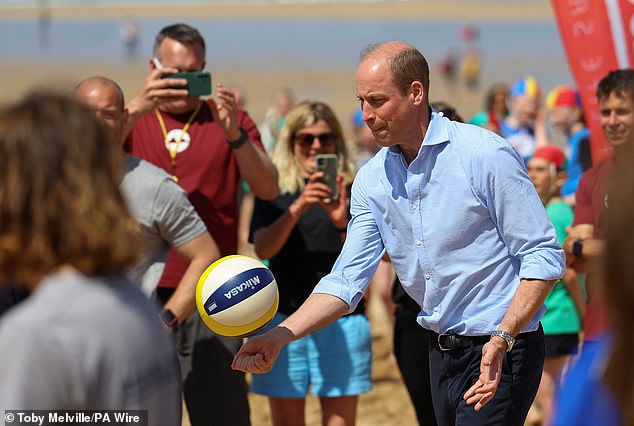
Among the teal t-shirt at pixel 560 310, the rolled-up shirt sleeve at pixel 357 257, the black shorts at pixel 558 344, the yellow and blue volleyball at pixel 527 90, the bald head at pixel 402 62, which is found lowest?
the black shorts at pixel 558 344

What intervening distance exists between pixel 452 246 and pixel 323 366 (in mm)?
2000

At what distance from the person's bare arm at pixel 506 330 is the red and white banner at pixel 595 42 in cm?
296

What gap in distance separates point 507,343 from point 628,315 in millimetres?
1869

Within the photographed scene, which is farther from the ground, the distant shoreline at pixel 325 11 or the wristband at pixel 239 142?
the wristband at pixel 239 142

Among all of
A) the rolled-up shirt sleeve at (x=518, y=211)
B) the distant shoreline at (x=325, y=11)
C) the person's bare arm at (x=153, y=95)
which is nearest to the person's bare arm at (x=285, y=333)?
the rolled-up shirt sleeve at (x=518, y=211)

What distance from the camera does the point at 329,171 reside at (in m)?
5.71

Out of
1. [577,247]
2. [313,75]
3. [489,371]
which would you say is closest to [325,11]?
[313,75]

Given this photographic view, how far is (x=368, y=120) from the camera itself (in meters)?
4.14

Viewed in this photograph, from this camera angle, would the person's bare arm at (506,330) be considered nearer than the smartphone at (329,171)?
Yes

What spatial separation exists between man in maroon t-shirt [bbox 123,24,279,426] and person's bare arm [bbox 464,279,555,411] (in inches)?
71.8

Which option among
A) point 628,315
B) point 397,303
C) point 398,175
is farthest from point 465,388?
point 628,315

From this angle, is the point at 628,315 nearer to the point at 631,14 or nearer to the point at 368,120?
the point at 368,120

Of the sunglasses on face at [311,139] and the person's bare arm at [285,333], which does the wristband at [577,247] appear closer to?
the sunglasses on face at [311,139]

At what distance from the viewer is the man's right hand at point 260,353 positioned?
12.8 feet
